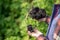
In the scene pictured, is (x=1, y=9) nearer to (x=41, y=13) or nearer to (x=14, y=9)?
(x=14, y=9)

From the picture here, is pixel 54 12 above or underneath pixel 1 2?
underneath

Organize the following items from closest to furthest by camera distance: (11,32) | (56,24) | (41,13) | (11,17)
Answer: (56,24) → (41,13) → (11,32) → (11,17)

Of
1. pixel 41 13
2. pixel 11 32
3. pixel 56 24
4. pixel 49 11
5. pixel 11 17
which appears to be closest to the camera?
pixel 56 24

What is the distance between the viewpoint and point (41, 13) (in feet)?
4.69

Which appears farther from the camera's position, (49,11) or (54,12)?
(49,11)


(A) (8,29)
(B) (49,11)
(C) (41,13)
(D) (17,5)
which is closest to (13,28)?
(A) (8,29)

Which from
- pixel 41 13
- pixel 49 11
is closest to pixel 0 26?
pixel 49 11

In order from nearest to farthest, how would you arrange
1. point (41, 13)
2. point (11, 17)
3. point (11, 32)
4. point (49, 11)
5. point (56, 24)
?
1. point (56, 24)
2. point (41, 13)
3. point (49, 11)
4. point (11, 32)
5. point (11, 17)

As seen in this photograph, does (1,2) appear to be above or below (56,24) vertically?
above

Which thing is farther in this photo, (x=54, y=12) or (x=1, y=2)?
(x=1, y=2)

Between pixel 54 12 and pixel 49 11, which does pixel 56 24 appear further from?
pixel 49 11

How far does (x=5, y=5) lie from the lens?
9.69 ft

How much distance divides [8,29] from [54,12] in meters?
1.42

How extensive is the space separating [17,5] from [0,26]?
31 centimetres
